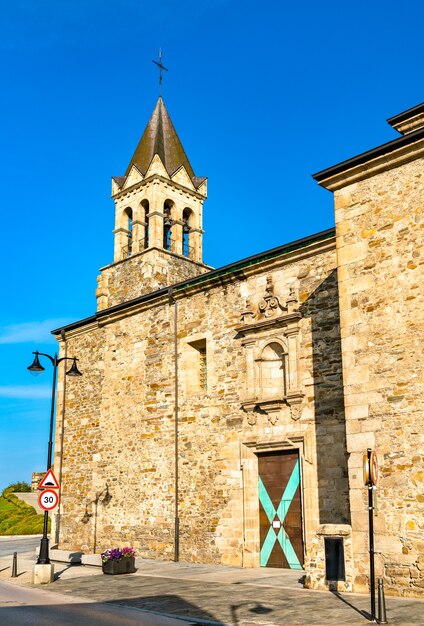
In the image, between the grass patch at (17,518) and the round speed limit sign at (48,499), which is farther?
the grass patch at (17,518)

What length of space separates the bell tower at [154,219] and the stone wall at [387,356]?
858 inches

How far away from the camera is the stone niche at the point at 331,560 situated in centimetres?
1105

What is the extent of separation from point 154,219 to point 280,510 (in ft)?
73.9

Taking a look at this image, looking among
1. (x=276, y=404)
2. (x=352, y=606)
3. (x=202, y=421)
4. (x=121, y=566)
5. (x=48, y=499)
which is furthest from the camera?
(x=202, y=421)

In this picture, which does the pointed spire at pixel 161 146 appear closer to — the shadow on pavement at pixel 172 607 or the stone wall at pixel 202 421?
the stone wall at pixel 202 421

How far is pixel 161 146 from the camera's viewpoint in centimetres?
3794

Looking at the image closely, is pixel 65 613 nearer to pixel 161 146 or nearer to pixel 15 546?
pixel 15 546

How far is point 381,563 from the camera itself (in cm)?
1062

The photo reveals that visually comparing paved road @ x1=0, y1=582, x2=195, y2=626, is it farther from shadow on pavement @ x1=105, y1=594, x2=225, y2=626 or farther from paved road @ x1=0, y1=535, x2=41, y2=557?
paved road @ x1=0, y1=535, x2=41, y2=557

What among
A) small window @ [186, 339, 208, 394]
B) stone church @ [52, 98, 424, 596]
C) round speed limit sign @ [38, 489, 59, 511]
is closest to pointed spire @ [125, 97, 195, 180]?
stone church @ [52, 98, 424, 596]

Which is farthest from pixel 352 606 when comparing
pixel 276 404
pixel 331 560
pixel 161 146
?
pixel 161 146

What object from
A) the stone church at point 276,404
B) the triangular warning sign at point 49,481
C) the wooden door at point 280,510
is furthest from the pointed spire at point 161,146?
the triangular warning sign at point 49,481

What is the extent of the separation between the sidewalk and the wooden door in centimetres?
46

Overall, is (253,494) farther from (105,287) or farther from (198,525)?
(105,287)
